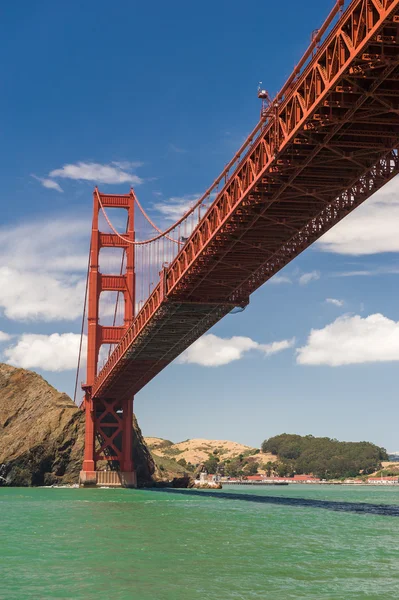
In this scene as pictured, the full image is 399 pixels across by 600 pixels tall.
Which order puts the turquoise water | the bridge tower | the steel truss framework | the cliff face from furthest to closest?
the cliff face, the bridge tower, the steel truss framework, the turquoise water

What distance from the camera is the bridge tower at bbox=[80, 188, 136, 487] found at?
80.4 metres

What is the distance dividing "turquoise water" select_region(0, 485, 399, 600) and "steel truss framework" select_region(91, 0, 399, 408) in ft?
41.1

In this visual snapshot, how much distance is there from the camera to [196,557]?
2389cm

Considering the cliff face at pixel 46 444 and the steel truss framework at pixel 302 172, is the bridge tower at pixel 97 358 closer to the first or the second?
the cliff face at pixel 46 444

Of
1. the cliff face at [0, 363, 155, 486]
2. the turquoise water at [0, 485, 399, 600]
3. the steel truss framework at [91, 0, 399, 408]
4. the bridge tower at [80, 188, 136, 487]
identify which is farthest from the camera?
the cliff face at [0, 363, 155, 486]

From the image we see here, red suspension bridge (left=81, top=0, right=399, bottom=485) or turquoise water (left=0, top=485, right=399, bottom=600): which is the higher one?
red suspension bridge (left=81, top=0, right=399, bottom=485)

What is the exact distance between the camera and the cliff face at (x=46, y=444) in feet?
293

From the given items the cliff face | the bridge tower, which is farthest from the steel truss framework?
the cliff face

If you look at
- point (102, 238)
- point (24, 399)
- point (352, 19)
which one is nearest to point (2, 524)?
point (352, 19)

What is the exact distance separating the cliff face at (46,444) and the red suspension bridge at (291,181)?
2130 cm

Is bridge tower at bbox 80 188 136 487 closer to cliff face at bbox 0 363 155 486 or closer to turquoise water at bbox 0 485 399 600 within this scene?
cliff face at bbox 0 363 155 486

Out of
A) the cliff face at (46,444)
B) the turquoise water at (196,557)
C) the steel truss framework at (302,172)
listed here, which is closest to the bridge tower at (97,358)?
the cliff face at (46,444)

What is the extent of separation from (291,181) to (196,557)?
14.1 m

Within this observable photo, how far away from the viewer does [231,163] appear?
35062 millimetres
